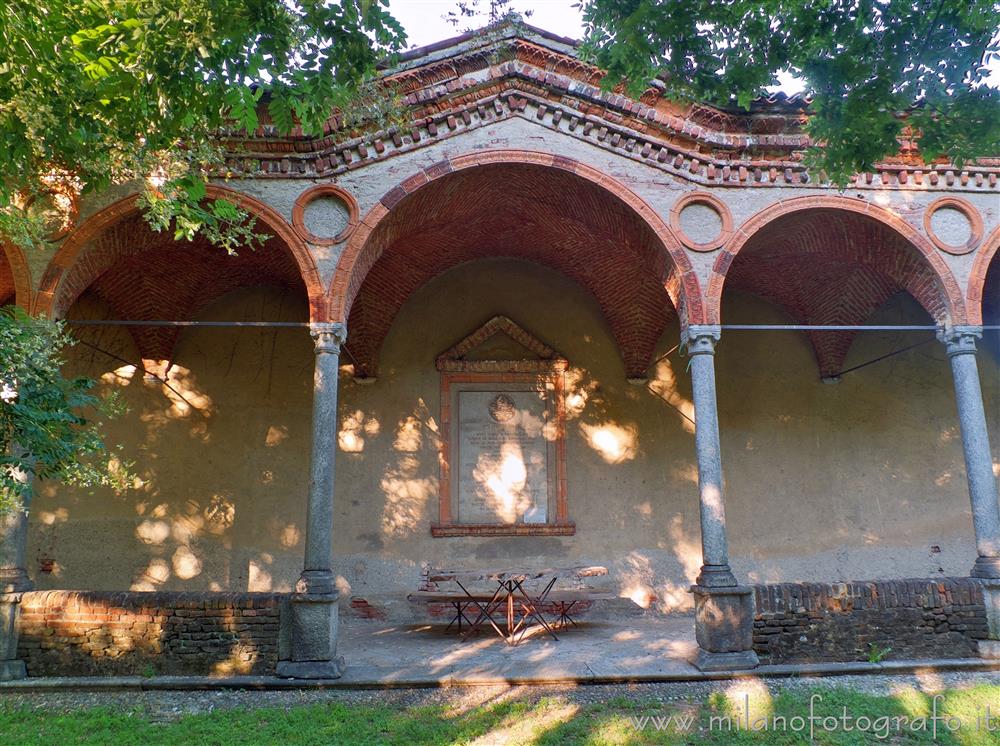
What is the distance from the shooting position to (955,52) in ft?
14.7

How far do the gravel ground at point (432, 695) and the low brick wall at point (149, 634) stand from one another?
0.96 ft

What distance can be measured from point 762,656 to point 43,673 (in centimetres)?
643

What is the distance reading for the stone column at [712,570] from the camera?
21.3ft

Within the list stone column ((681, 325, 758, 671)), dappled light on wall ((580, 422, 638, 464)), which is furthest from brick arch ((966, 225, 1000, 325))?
dappled light on wall ((580, 422, 638, 464))

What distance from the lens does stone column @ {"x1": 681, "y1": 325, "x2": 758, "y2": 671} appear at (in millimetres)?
6480

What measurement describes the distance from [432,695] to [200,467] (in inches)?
216

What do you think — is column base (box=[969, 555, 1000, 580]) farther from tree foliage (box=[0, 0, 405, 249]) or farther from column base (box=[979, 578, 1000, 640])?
tree foliage (box=[0, 0, 405, 249])

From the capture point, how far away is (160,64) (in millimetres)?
4141

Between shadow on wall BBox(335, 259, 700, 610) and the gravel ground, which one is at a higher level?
shadow on wall BBox(335, 259, 700, 610)

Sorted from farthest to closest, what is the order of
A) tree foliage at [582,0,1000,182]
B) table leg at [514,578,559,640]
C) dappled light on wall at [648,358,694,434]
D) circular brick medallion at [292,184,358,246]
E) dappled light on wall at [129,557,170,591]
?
dappled light on wall at [648,358,694,434] → dappled light on wall at [129,557,170,591] → table leg at [514,578,559,640] → circular brick medallion at [292,184,358,246] → tree foliage at [582,0,1000,182]

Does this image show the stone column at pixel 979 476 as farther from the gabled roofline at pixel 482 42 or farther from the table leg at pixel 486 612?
the gabled roofline at pixel 482 42

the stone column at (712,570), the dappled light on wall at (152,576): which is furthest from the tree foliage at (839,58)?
the dappled light on wall at (152,576)

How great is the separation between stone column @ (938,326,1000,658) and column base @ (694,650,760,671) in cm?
233

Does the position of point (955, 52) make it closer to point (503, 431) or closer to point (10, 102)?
point (10, 102)
